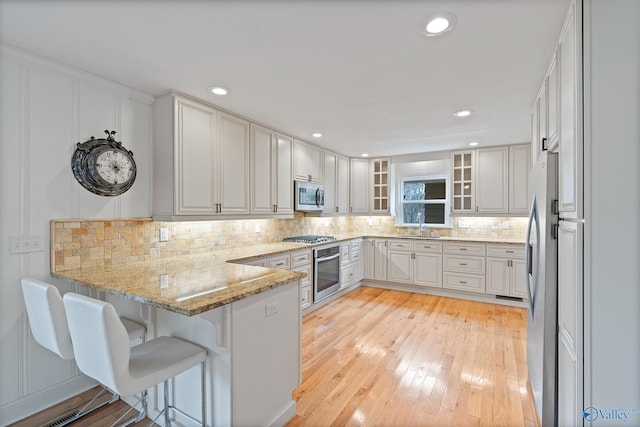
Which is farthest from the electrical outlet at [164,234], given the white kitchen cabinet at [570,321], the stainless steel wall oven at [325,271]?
the white kitchen cabinet at [570,321]

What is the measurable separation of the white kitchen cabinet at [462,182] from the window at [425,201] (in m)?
0.22

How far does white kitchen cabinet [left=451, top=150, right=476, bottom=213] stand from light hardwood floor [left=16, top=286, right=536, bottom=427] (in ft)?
5.22

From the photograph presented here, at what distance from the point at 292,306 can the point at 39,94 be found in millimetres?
2201

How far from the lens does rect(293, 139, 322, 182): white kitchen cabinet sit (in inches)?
159

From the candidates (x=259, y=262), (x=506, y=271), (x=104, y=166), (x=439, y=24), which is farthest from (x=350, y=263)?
(x=439, y=24)

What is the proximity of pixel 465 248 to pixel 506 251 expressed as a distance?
0.52 metres

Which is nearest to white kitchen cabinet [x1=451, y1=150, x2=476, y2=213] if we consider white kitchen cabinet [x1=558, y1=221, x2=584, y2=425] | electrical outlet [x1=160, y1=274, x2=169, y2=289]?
white kitchen cabinet [x1=558, y1=221, x2=584, y2=425]

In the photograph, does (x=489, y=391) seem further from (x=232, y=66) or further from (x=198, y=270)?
(x=232, y=66)

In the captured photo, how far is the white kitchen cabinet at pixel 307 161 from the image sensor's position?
4.05 metres

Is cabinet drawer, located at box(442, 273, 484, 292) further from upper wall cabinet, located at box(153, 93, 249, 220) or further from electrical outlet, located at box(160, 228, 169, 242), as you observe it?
electrical outlet, located at box(160, 228, 169, 242)

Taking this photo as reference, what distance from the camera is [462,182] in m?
4.72

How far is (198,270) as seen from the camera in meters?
2.14

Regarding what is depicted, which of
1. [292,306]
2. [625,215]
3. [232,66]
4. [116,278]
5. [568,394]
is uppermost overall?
[232,66]

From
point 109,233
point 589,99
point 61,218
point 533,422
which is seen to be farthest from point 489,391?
point 61,218
